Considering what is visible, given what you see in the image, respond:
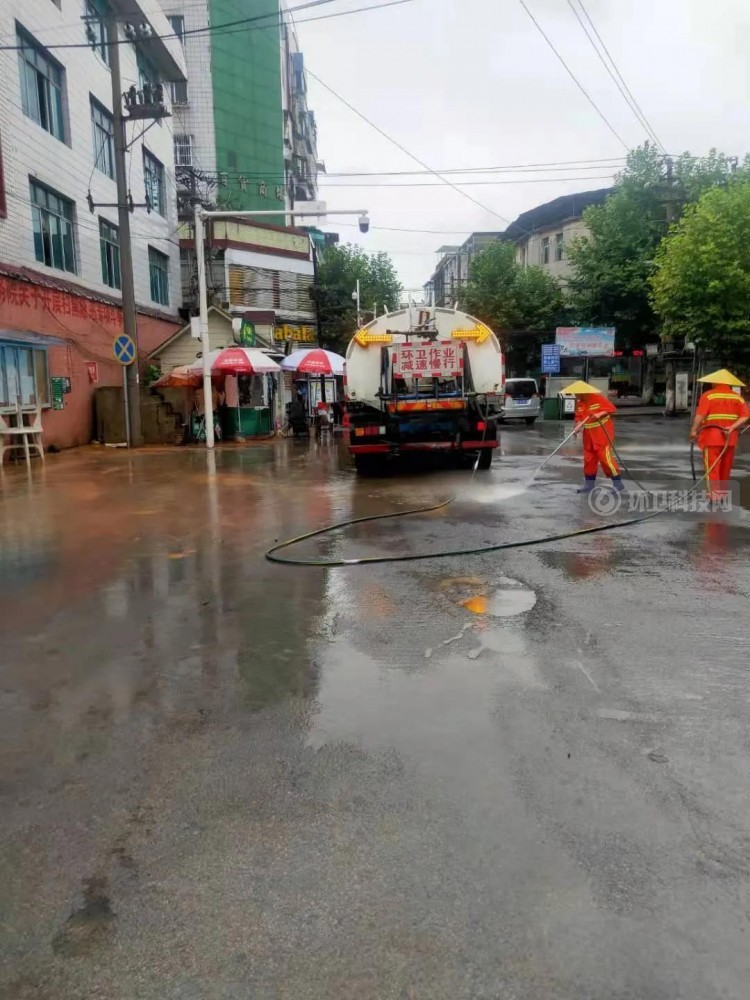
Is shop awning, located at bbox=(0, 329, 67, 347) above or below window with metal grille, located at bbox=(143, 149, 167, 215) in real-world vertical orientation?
below

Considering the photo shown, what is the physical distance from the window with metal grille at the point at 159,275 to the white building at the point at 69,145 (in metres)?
0.14

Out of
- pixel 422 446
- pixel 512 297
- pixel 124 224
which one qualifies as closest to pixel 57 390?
pixel 124 224

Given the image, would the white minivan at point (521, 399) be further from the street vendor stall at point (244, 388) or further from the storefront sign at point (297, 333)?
the storefront sign at point (297, 333)

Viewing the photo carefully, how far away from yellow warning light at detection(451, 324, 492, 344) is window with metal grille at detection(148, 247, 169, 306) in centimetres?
1687

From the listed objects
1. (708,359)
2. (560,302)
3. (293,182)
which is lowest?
(708,359)

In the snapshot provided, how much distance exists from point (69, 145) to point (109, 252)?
3.65 metres

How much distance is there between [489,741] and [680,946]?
1369 mm

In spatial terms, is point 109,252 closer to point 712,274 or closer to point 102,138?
point 102,138

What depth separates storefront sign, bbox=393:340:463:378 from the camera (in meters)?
14.0

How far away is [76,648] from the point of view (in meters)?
5.07

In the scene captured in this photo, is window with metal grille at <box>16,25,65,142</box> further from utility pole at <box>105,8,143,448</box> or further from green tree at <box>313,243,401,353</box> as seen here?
green tree at <box>313,243,401,353</box>

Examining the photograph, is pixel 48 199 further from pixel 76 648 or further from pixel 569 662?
pixel 569 662

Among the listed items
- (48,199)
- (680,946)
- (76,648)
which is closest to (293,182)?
(48,199)

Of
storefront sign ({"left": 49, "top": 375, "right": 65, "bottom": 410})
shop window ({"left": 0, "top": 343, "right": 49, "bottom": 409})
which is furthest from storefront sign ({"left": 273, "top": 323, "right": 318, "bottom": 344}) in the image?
shop window ({"left": 0, "top": 343, "right": 49, "bottom": 409})
